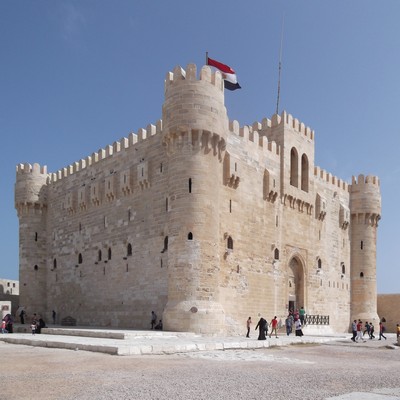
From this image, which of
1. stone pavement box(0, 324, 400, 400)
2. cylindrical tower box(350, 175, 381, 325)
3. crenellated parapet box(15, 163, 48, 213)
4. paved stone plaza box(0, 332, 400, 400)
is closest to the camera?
paved stone plaza box(0, 332, 400, 400)

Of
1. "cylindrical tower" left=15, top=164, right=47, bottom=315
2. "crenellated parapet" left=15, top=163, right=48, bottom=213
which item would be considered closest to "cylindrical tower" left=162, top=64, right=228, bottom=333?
"cylindrical tower" left=15, top=164, right=47, bottom=315

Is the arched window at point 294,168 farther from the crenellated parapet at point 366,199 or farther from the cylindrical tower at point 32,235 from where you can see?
the cylindrical tower at point 32,235

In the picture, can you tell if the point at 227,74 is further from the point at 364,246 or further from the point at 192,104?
the point at 364,246

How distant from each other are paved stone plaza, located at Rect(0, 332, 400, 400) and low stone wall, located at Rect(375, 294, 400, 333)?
72.4 feet

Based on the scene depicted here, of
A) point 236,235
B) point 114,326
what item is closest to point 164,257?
point 236,235

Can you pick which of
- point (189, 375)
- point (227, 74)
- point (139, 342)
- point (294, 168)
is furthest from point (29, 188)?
point (189, 375)

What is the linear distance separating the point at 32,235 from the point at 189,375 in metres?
24.2

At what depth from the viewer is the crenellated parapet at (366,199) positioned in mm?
33875

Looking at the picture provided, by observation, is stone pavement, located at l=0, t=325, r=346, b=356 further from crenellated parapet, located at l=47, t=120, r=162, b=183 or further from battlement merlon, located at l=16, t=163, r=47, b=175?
battlement merlon, located at l=16, t=163, r=47, b=175

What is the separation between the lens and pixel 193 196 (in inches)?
833

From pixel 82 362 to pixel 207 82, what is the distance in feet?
45.0

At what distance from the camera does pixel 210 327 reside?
66.5 ft

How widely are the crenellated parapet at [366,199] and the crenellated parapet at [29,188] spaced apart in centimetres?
2009

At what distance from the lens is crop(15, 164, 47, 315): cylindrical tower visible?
1239 inches
